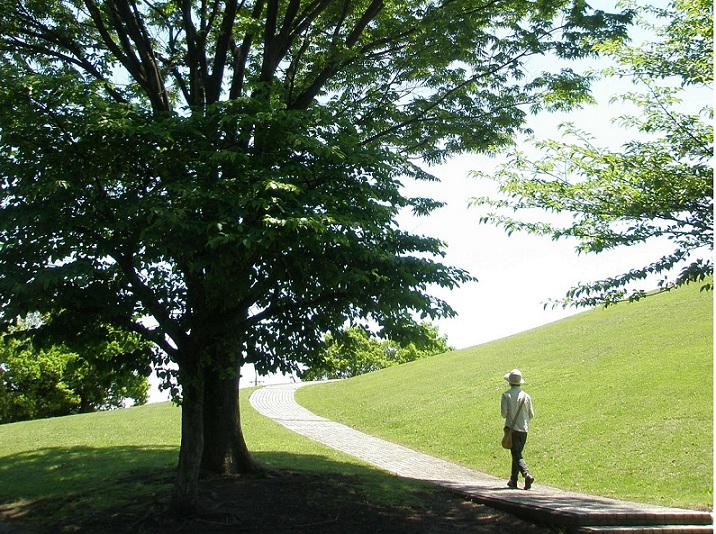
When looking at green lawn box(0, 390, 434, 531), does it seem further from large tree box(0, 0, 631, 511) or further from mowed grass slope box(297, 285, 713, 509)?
mowed grass slope box(297, 285, 713, 509)

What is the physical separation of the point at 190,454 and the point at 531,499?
5368 millimetres

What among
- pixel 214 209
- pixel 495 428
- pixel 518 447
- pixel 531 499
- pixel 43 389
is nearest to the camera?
pixel 214 209

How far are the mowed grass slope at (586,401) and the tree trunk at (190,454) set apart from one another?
25.4 ft

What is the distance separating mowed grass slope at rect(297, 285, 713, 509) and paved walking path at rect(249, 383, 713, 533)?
3.15ft

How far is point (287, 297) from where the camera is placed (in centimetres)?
1048

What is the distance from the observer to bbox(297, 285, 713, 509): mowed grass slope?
1500cm

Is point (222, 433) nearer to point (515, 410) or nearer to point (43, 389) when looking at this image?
point (515, 410)

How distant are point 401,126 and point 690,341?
17363 mm

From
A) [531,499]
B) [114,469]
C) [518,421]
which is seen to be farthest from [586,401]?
[114,469]

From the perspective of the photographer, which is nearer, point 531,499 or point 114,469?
point 531,499

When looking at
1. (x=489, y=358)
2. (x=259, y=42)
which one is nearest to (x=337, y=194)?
(x=259, y=42)

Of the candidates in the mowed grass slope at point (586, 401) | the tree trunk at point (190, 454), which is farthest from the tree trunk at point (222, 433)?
the mowed grass slope at point (586, 401)

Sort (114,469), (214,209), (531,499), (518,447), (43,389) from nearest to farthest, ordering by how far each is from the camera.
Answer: (214,209) < (531,499) < (518,447) < (114,469) < (43,389)

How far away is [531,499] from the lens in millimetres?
11367
